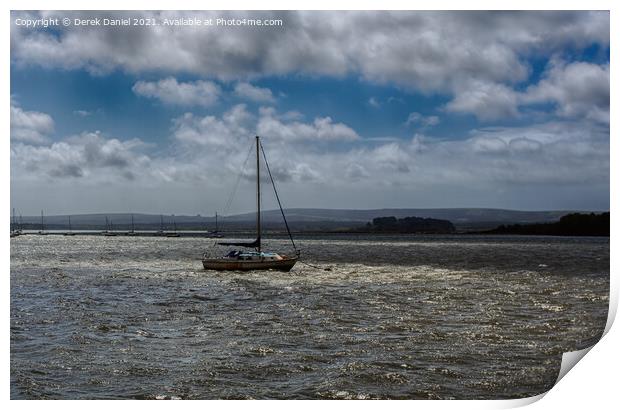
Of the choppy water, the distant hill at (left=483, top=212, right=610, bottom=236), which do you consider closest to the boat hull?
the choppy water

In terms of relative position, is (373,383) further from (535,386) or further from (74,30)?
(74,30)

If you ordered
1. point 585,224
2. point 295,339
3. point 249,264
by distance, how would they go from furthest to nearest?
point 249,264 → point 585,224 → point 295,339

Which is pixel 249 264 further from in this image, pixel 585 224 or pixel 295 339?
pixel 295 339

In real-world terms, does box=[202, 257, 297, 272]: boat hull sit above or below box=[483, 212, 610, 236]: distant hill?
below

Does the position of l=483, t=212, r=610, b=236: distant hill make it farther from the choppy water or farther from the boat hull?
the boat hull

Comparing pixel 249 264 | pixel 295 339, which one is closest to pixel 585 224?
pixel 295 339

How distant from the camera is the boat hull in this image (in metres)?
19.8

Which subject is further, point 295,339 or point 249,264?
point 249,264

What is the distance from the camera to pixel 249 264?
64.7ft

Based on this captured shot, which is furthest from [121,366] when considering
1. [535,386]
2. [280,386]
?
[535,386]

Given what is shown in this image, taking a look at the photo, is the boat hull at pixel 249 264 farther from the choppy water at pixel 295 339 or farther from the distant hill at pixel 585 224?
the distant hill at pixel 585 224
